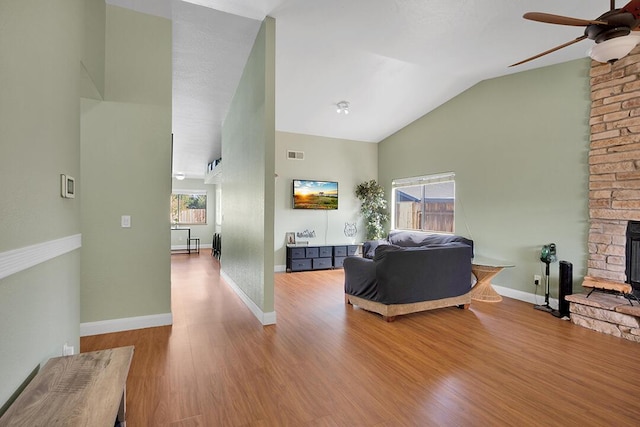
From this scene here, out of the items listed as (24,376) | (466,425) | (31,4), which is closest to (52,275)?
(24,376)

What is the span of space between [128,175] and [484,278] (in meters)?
4.63

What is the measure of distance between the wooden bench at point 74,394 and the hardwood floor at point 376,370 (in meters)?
0.56

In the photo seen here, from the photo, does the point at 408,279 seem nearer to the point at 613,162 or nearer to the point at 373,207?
the point at 613,162

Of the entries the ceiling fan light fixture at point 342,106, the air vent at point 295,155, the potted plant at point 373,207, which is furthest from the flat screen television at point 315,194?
the ceiling fan light fixture at point 342,106

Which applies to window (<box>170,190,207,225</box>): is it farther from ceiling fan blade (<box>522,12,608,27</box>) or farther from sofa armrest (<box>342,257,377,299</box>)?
ceiling fan blade (<box>522,12,608,27</box>)

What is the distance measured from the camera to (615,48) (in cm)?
188

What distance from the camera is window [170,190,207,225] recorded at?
10.6 metres

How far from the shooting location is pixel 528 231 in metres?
4.36

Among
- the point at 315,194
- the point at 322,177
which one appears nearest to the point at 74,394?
the point at 315,194

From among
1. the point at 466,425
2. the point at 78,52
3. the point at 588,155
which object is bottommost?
the point at 466,425

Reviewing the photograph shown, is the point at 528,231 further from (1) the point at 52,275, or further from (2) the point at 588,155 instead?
(1) the point at 52,275

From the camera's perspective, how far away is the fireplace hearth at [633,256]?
3.29m

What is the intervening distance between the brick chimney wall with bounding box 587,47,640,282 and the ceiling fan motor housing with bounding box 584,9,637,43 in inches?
88.8

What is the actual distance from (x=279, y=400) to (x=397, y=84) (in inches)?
183
